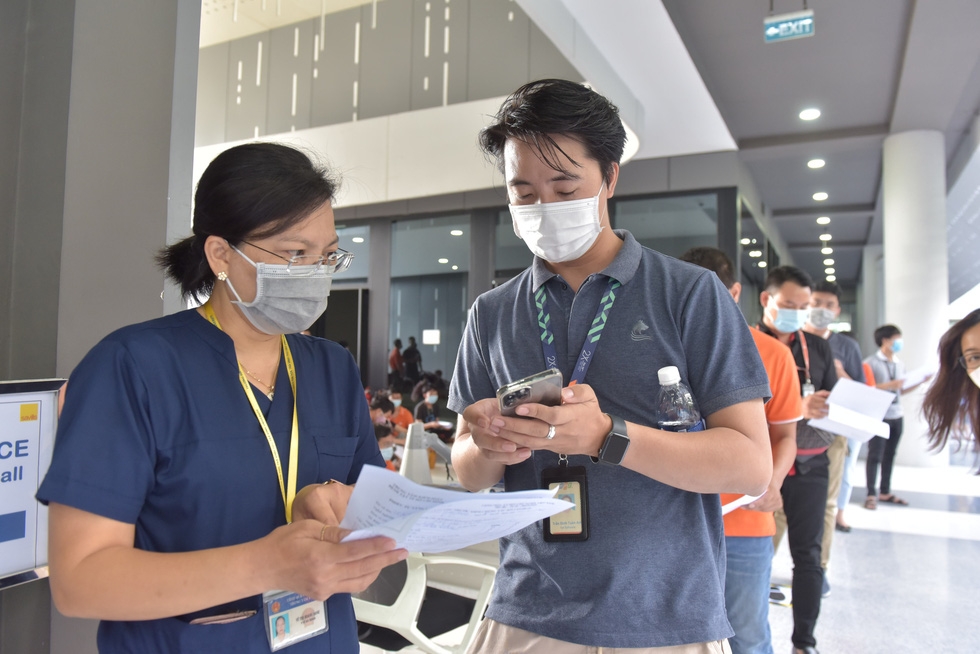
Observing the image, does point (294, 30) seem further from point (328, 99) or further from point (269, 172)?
point (269, 172)

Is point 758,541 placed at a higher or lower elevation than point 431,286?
lower

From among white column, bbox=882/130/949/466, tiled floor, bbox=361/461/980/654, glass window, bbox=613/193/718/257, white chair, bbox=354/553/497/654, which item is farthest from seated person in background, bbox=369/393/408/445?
white column, bbox=882/130/949/466

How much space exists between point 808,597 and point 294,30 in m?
7.64

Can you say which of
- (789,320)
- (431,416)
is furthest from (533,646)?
(431,416)

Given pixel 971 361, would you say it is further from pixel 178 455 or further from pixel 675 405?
pixel 178 455

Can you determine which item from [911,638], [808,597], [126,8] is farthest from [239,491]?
[911,638]

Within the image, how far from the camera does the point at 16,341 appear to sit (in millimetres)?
1887

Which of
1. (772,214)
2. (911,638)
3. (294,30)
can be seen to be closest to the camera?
(911,638)

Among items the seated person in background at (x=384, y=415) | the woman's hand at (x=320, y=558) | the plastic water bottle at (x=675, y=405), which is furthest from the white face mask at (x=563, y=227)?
the seated person in background at (x=384, y=415)

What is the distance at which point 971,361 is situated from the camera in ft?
7.86

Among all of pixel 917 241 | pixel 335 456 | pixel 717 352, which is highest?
pixel 917 241

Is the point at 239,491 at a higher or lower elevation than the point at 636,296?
lower

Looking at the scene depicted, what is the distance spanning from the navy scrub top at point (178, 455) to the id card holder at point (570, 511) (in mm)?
403

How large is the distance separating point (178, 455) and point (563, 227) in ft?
2.52
